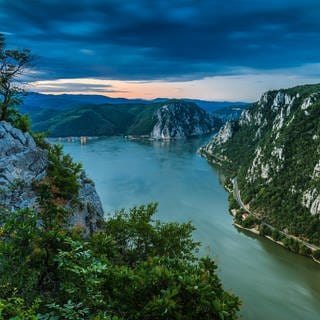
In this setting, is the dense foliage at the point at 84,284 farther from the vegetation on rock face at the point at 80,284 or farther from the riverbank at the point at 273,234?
the riverbank at the point at 273,234

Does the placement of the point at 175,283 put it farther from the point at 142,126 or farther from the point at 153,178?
the point at 142,126

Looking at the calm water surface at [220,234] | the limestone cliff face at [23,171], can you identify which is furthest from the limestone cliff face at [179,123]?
the limestone cliff face at [23,171]

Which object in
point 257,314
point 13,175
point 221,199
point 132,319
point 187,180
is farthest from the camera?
point 187,180

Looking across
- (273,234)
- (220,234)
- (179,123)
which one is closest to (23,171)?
(220,234)

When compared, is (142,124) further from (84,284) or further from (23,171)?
(84,284)

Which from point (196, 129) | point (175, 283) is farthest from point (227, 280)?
point (196, 129)

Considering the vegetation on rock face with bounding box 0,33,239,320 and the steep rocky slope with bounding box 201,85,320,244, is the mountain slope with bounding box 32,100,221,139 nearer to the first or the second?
the steep rocky slope with bounding box 201,85,320,244
